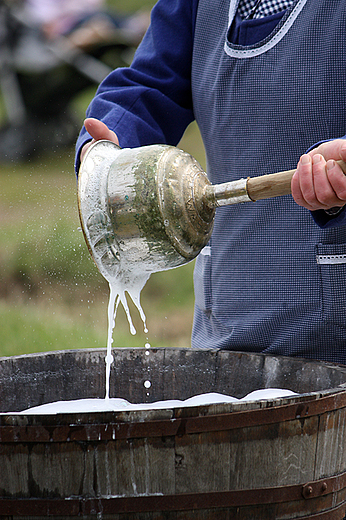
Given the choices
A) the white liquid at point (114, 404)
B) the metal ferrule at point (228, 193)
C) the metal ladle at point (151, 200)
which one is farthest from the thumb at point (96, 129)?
the white liquid at point (114, 404)

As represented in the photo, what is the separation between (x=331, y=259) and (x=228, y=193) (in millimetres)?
349

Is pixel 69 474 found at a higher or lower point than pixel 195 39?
lower

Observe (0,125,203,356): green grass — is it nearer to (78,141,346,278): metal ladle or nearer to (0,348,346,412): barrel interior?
(0,348,346,412): barrel interior

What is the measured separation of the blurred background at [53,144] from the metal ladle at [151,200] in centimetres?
372

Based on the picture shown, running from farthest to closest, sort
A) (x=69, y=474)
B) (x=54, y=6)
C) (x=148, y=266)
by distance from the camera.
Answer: (x=54, y=6) → (x=148, y=266) → (x=69, y=474)

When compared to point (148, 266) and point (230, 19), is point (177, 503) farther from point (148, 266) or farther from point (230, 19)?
point (230, 19)

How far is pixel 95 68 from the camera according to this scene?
576cm

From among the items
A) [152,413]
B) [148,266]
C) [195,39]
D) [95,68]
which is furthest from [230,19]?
[95,68]

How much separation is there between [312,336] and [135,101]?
2.39 feet

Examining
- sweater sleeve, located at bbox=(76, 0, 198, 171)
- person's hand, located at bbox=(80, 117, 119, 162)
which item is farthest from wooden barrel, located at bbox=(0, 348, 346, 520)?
sweater sleeve, located at bbox=(76, 0, 198, 171)

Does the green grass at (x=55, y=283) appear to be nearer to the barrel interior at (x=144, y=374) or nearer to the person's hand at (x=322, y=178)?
the barrel interior at (x=144, y=374)

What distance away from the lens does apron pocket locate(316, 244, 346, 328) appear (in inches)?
51.3

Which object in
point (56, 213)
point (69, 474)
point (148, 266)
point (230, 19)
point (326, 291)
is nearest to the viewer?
point (69, 474)

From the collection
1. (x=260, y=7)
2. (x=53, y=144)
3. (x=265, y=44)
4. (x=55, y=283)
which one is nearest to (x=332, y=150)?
(x=265, y=44)
